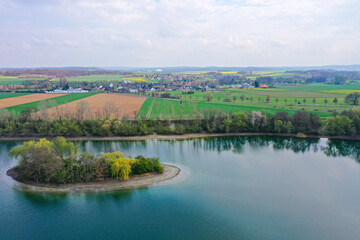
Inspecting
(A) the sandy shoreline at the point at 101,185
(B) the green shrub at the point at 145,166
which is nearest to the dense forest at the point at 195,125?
(B) the green shrub at the point at 145,166

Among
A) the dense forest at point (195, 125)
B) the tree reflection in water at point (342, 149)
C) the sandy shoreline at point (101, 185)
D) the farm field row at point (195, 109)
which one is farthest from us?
the farm field row at point (195, 109)

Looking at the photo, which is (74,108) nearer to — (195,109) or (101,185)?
(195,109)

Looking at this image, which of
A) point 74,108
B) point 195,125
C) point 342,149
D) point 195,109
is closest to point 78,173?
point 195,125

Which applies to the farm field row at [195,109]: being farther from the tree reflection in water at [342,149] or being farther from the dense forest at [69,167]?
the dense forest at [69,167]

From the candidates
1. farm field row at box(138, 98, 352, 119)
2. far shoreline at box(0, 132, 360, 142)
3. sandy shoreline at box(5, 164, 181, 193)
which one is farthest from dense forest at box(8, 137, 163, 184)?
farm field row at box(138, 98, 352, 119)

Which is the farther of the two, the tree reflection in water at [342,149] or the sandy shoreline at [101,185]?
the tree reflection in water at [342,149]

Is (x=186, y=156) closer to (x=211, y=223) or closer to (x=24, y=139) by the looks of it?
(x=211, y=223)
